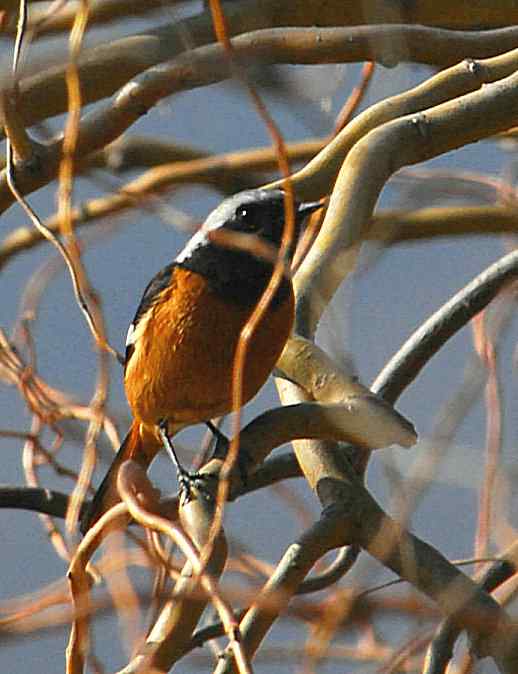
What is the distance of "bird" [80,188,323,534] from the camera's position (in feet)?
10.1

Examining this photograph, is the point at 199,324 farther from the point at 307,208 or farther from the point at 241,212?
the point at 307,208

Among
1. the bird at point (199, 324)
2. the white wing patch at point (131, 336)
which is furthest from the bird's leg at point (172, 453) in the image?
the white wing patch at point (131, 336)

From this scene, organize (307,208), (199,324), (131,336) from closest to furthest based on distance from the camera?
(307,208)
(199,324)
(131,336)

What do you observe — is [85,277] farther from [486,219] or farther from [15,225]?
[15,225]

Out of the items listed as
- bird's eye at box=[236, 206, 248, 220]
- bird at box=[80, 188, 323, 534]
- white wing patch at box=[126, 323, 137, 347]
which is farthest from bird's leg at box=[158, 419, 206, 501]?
bird's eye at box=[236, 206, 248, 220]

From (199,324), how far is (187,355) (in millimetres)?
75

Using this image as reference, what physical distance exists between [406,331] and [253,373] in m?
0.67

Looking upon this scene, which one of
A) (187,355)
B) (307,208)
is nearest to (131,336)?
(187,355)

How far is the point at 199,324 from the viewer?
310cm

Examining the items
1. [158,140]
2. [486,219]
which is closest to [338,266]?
[486,219]

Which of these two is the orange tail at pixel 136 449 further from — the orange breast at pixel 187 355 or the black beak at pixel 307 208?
the black beak at pixel 307 208

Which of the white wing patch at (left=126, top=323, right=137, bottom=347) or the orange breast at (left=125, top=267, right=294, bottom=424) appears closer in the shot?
the orange breast at (left=125, top=267, right=294, bottom=424)

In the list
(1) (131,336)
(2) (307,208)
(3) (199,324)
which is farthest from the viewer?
(1) (131,336)

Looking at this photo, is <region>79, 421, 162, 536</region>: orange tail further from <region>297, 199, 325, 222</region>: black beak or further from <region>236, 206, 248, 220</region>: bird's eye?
<region>297, 199, 325, 222</region>: black beak
